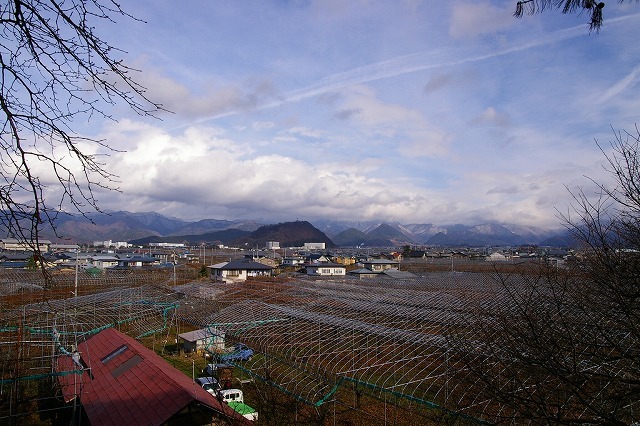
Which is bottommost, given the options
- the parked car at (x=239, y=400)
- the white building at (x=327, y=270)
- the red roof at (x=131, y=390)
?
the parked car at (x=239, y=400)

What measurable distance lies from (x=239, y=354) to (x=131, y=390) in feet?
17.5

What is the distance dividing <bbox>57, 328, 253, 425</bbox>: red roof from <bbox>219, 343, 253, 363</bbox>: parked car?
11.3ft

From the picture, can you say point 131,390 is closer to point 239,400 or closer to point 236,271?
point 239,400

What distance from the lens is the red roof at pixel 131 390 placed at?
6.07 meters

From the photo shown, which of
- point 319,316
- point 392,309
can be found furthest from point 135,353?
point 392,309

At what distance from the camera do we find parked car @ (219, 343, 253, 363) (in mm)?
12467

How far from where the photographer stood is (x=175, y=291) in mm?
24609

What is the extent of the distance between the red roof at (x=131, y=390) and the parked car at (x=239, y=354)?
3447 millimetres

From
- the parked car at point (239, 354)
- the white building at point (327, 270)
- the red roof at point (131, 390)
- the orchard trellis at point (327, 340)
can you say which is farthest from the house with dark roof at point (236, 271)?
the red roof at point (131, 390)

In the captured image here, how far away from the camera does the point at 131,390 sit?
714 cm

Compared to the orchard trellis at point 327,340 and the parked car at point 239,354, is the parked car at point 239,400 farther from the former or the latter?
the parked car at point 239,354

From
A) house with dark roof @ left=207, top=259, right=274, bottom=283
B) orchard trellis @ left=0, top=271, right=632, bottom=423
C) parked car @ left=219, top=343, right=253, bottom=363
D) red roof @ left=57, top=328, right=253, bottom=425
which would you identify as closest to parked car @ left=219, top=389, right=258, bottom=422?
orchard trellis @ left=0, top=271, right=632, bottom=423

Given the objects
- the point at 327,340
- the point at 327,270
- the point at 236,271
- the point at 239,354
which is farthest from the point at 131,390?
the point at 327,270

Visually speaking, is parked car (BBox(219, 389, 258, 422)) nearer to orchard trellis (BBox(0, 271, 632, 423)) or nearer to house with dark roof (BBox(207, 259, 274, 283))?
orchard trellis (BBox(0, 271, 632, 423))
